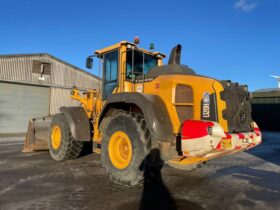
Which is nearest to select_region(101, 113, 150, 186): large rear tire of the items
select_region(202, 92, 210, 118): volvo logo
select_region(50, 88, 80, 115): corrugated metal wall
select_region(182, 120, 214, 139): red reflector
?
select_region(182, 120, 214, 139): red reflector

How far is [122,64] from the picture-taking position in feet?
21.4

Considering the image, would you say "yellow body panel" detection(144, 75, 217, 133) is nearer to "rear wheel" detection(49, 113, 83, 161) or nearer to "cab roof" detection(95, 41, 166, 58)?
"cab roof" detection(95, 41, 166, 58)

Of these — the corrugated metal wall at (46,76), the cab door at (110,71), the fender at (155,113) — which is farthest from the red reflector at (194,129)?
the corrugated metal wall at (46,76)

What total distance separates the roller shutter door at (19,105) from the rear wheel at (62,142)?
11987 mm

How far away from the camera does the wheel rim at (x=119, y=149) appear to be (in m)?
5.46

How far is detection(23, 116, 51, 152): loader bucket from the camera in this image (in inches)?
359

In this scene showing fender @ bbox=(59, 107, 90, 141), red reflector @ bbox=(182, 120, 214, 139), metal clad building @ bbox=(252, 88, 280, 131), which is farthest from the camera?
metal clad building @ bbox=(252, 88, 280, 131)

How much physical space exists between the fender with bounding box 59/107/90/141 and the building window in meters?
13.7

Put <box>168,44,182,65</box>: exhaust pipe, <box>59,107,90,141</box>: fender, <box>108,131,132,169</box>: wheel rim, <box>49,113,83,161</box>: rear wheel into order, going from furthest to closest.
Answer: <box>49,113,83,161</box>: rear wheel < <box>59,107,90,141</box>: fender < <box>168,44,182,65</box>: exhaust pipe < <box>108,131,132,169</box>: wheel rim

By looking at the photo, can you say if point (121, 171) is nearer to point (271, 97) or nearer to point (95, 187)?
point (95, 187)

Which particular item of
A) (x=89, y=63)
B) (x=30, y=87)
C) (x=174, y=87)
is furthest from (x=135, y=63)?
(x=30, y=87)

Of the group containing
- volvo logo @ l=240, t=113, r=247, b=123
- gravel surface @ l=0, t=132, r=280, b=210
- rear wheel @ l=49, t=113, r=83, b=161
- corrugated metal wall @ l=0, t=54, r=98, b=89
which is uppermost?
corrugated metal wall @ l=0, t=54, r=98, b=89

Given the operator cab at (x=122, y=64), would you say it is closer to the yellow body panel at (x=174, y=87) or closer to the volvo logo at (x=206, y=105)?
the yellow body panel at (x=174, y=87)

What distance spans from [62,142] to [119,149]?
2.48m
